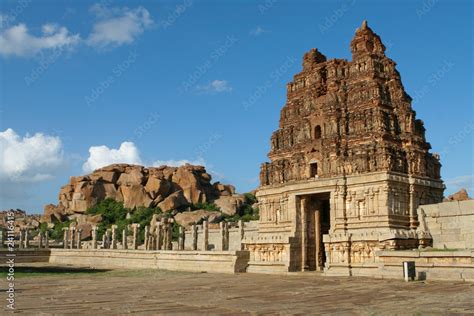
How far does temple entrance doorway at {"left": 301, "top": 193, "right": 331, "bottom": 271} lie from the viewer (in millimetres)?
27594

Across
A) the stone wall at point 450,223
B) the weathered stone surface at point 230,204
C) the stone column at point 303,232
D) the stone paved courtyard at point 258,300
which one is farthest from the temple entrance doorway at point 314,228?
the weathered stone surface at point 230,204

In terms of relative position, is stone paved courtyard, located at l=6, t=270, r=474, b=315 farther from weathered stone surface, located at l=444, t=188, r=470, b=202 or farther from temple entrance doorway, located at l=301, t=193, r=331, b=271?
weathered stone surface, located at l=444, t=188, r=470, b=202

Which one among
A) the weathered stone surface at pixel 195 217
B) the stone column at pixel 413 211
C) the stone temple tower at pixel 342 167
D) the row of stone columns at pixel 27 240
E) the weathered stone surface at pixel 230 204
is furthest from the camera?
the weathered stone surface at pixel 230 204

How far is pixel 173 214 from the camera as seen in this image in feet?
216

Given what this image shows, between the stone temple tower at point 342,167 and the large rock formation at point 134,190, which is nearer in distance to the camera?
the stone temple tower at point 342,167

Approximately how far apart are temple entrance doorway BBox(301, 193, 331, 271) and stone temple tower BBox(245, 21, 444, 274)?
58mm

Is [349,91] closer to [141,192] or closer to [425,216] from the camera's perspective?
[425,216]

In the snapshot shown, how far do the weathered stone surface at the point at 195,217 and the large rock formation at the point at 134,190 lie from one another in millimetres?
5248

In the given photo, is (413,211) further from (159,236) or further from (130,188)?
(130,188)

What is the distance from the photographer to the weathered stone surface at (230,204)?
225 ft

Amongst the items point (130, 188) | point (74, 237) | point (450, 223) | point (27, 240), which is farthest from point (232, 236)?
point (130, 188)

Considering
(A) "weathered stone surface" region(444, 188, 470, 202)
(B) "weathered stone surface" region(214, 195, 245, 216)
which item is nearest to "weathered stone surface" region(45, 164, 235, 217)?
(B) "weathered stone surface" region(214, 195, 245, 216)

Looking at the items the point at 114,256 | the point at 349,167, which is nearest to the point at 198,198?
the point at 114,256

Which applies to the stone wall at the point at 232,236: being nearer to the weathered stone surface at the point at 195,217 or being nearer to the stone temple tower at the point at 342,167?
the weathered stone surface at the point at 195,217
